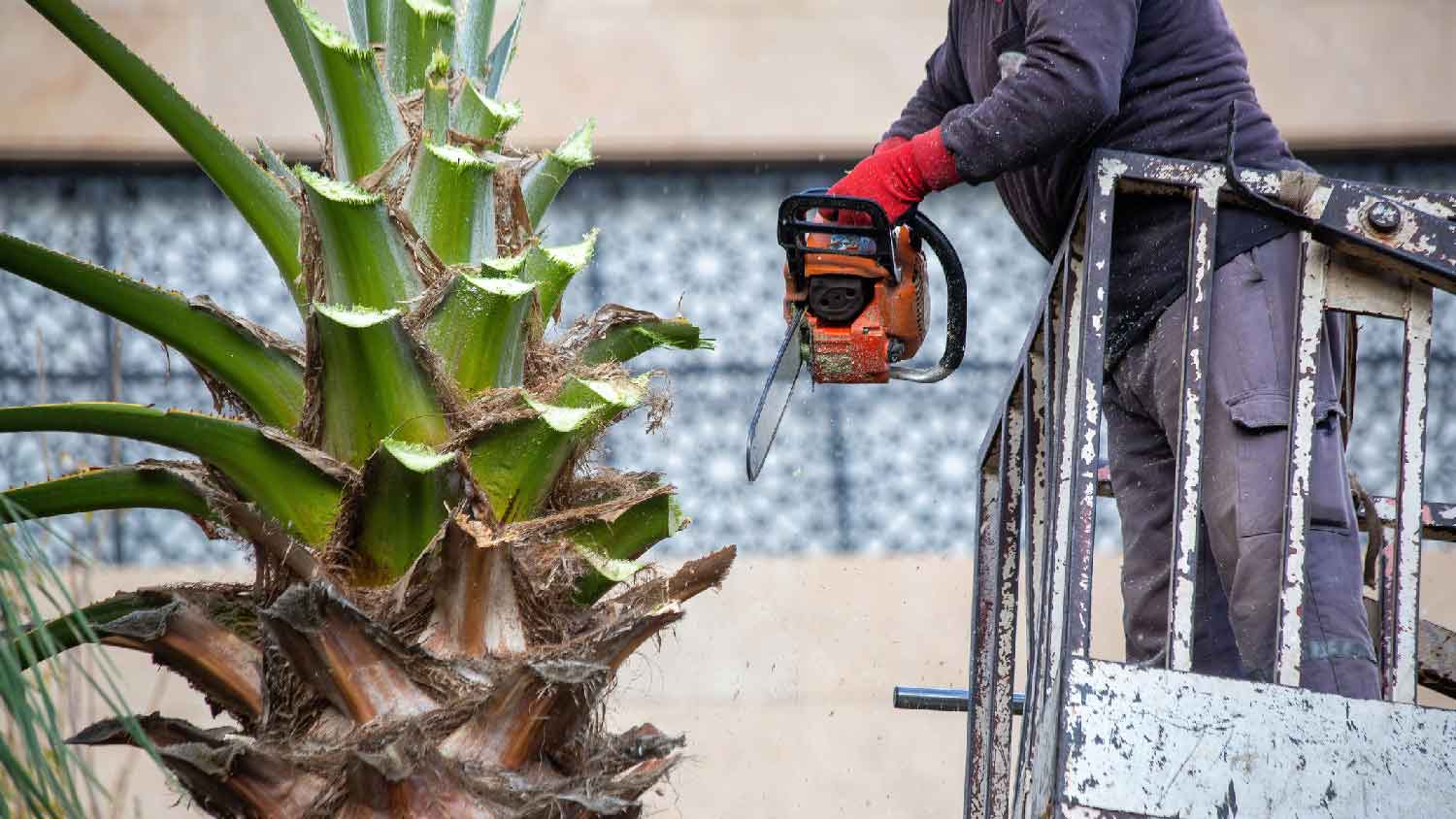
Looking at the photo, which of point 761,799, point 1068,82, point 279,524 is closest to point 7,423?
point 279,524

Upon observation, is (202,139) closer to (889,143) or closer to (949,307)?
(889,143)

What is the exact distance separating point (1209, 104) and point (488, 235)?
1.13m

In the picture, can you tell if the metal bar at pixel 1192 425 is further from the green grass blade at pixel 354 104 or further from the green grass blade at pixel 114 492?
the green grass blade at pixel 114 492

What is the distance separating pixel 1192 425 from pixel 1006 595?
701 millimetres

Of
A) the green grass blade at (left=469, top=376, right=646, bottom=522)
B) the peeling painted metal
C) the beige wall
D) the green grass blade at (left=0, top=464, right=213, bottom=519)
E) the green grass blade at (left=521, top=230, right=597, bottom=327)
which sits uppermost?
the beige wall

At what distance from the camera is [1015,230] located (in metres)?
5.54

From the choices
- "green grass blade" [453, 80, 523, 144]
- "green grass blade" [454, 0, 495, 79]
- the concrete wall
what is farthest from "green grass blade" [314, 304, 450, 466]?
the concrete wall

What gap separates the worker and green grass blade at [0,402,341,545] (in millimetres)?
1019

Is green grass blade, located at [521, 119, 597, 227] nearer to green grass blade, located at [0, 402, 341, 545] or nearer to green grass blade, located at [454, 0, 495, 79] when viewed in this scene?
green grass blade, located at [454, 0, 495, 79]

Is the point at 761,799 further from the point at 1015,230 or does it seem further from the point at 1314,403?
the point at 1314,403

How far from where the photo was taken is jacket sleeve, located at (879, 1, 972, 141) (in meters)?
2.97

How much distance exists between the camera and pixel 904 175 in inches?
102

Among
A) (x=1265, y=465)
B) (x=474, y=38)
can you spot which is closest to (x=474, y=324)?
(x=474, y=38)

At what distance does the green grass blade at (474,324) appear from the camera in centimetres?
230
